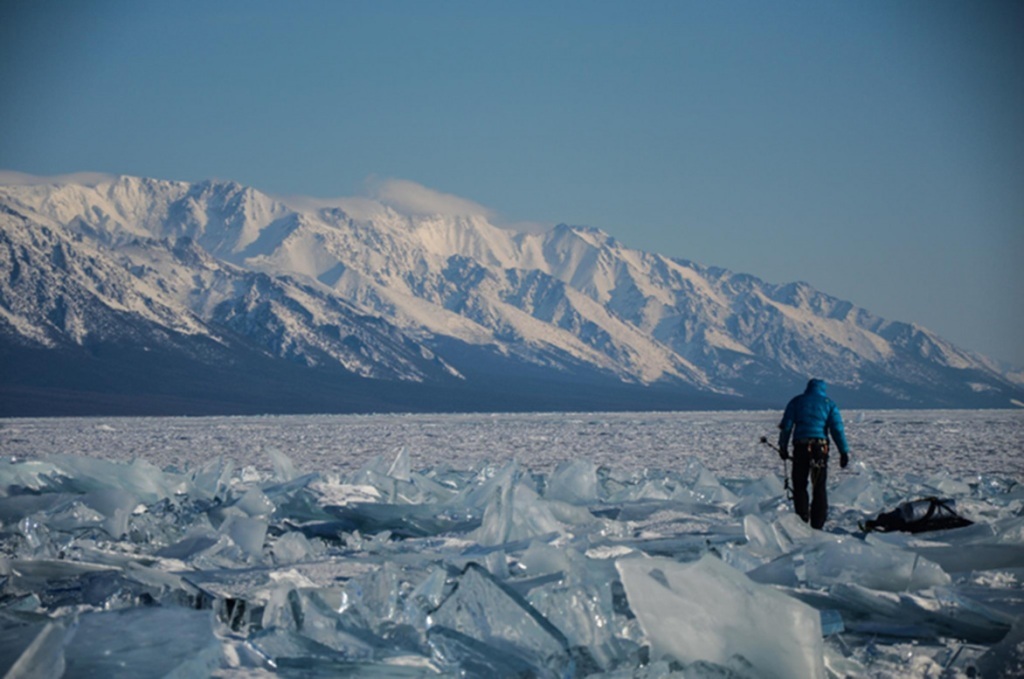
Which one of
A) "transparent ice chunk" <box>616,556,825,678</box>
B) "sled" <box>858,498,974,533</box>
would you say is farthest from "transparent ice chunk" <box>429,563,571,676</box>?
"sled" <box>858,498,974,533</box>

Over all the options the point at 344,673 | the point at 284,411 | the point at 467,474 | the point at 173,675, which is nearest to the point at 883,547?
the point at 344,673

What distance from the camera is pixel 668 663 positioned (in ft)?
15.4

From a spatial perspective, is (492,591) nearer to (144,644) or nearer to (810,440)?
(144,644)

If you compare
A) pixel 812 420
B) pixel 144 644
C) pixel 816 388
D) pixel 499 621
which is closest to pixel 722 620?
pixel 499 621

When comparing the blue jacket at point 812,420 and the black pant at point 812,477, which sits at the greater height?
the blue jacket at point 812,420

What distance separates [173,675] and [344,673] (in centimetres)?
68

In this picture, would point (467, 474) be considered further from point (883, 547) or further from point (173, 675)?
point (173, 675)

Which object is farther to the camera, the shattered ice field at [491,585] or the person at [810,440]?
the person at [810,440]

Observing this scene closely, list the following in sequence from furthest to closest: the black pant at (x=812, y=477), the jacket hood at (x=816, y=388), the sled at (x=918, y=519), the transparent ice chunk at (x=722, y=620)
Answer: the jacket hood at (x=816, y=388)
the black pant at (x=812, y=477)
the sled at (x=918, y=519)
the transparent ice chunk at (x=722, y=620)

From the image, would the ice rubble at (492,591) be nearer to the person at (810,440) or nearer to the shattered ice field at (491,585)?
the shattered ice field at (491,585)

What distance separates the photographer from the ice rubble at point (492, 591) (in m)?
4.72

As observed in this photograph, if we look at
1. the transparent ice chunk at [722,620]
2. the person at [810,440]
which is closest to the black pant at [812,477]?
the person at [810,440]

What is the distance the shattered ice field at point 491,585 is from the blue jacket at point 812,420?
0.77 meters

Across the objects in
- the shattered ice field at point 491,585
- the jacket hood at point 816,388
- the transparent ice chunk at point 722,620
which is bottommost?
the shattered ice field at point 491,585
